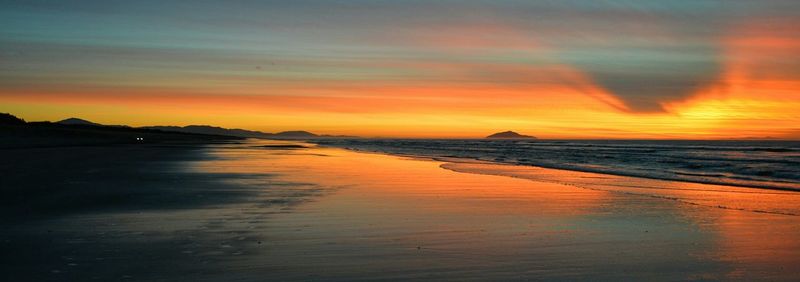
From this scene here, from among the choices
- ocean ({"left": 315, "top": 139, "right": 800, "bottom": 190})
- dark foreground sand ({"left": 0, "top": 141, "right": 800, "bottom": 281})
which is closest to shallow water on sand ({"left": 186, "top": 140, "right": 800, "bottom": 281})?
dark foreground sand ({"left": 0, "top": 141, "right": 800, "bottom": 281})

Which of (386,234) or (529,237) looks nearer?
(529,237)

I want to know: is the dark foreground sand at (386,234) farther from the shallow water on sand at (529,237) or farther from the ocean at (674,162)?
the ocean at (674,162)

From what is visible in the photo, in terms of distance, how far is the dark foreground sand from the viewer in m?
6.84

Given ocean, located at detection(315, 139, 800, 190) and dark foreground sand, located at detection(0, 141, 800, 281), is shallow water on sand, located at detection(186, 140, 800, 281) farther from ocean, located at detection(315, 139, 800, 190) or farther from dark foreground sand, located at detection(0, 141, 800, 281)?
ocean, located at detection(315, 139, 800, 190)

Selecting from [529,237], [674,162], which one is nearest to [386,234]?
[529,237]

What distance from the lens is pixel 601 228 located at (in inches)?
401

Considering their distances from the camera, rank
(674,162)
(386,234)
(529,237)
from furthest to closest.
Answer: (674,162), (386,234), (529,237)

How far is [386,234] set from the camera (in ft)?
30.6

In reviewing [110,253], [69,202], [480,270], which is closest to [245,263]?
[110,253]

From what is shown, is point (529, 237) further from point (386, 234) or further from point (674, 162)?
point (674, 162)

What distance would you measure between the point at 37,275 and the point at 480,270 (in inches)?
165

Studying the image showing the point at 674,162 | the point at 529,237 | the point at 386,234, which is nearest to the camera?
the point at 529,237

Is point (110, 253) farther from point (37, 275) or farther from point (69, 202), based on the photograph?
point (69, 202)

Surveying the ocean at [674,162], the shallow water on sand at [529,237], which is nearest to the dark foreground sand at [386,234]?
the shallow water on sand at [529,237]
